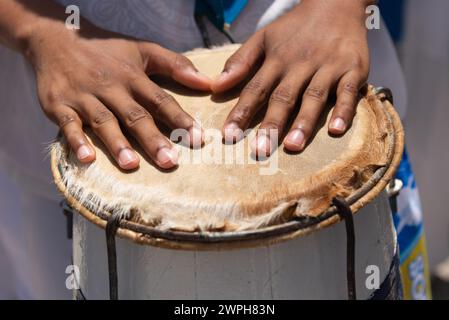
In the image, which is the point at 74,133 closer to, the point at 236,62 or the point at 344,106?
the point at 236,62

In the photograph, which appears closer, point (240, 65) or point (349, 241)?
point (349, 241)

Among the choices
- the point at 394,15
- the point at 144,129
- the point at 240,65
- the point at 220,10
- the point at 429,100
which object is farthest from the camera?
the point at 429,100

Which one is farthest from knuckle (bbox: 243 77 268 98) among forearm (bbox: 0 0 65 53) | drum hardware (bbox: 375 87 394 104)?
forearm (bbox: 0 0 65 53)

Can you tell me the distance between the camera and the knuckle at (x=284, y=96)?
1031mm

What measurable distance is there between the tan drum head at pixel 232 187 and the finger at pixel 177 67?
8 cm

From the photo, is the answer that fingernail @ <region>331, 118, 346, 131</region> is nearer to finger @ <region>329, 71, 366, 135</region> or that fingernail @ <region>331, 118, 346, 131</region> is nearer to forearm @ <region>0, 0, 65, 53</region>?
finger @ <region>329, 71, 366, 135</region>

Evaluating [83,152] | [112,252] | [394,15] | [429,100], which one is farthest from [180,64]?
[429,100]

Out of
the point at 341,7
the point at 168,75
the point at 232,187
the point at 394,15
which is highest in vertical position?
the point at 394,15

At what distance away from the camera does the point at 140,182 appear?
0.97m

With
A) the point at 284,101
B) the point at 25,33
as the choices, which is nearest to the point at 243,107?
the point at 284,101

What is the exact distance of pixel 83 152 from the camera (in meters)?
1.00

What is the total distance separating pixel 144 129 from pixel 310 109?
0.25 metres

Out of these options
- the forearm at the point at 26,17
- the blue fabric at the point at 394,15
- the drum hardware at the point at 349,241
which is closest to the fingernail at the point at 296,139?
the drum hardware at the point at 349,241

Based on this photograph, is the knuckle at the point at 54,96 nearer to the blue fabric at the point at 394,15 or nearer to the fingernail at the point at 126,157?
the fingernail at the point at 126,157
